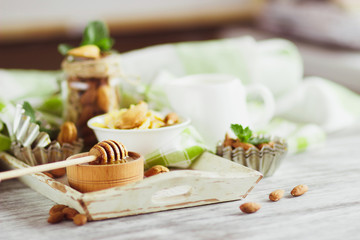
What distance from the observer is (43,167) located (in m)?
0.76

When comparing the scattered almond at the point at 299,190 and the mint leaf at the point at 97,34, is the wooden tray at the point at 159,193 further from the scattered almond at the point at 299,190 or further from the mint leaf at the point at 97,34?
the mint leaf at the point at 97,34

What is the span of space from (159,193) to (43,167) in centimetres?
19

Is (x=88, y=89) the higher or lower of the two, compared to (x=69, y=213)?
higher

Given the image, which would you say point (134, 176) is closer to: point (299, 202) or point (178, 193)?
point (178, 193)

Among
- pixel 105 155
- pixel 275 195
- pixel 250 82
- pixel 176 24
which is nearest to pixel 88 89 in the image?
pixel 105 155

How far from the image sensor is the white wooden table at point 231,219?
0.72m

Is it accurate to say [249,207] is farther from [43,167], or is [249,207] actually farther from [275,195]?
[43,167]

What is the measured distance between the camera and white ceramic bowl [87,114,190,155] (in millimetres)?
922

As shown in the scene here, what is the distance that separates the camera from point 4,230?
2.46 ft

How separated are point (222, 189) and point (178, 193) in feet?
0.25

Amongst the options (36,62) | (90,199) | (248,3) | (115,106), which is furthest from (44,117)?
(248,3)

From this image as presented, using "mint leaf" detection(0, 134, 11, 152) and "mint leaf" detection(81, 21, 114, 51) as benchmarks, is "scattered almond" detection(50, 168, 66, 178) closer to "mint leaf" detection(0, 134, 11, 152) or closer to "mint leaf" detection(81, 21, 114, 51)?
"mint leaf" detection(0, 134, 11, 152)

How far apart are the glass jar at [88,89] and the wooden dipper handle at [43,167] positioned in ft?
0.96

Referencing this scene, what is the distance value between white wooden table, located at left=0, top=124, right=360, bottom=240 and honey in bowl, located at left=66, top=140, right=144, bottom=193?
0.06 metres
